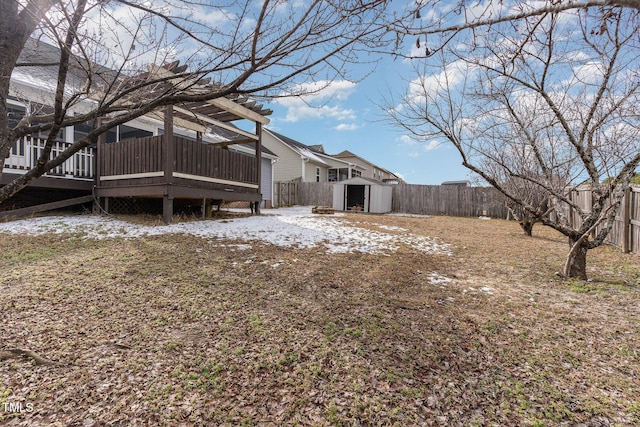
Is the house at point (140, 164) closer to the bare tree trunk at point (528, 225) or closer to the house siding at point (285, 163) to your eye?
the bare tree trunk at point (528, 225)

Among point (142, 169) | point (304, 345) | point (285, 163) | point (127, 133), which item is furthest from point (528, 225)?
point (285, 163)

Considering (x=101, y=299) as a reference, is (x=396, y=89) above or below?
above

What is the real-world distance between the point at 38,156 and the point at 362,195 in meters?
13.8

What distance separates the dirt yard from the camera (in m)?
1.62

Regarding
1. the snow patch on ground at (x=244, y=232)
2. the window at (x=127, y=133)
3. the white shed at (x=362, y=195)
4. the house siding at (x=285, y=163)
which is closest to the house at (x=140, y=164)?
the snow patch on ground at (x=244, y=232)

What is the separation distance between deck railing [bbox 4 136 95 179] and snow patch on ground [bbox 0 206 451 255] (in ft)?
3.64

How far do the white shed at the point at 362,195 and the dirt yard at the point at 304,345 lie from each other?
11837mm

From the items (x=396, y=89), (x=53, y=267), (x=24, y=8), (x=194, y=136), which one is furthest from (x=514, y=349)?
(x=194, y=136)

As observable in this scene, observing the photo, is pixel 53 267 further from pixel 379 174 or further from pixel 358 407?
pixel 379 174

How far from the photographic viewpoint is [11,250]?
415 cm

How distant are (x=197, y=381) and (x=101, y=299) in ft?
5.55

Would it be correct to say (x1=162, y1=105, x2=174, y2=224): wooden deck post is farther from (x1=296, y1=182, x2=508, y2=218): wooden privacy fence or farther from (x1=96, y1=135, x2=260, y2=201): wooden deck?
(x1=296, y1=182, x2=508, y2=218): wooden privacy fence

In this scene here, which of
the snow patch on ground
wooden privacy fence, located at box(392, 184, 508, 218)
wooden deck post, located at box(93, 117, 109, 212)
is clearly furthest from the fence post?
wooden deck post, located at box(93, 117, 109, 212)

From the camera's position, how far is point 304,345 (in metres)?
2.19
